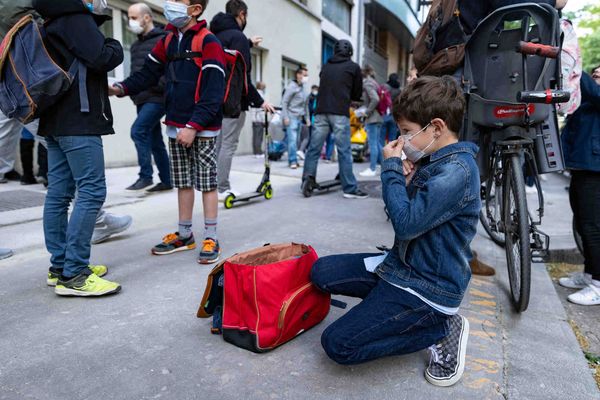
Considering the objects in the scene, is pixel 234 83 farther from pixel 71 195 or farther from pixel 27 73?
pixel 27 73

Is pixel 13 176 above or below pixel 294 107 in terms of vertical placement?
below

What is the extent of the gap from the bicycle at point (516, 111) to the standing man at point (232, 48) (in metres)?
2.36

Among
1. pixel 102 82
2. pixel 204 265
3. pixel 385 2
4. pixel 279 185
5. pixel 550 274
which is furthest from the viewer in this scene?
pixel 385 2

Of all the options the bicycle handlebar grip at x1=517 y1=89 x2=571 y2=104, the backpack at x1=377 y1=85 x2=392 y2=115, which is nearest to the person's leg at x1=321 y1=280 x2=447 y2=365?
the bicycle handlebar grip at x1=517 y1=89 x2=571 y2=104

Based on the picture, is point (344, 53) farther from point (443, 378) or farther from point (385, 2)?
point (385, 2)

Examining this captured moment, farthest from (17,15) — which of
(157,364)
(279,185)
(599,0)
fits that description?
(599,0)

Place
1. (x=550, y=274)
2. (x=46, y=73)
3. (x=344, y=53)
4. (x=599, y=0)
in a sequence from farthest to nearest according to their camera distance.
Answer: (x=599, y=0)
(x=344, y=53)
(x=550, y=274)
(x=46, y=73)

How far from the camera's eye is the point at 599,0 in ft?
84.2

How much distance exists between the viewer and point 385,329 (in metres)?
1.93

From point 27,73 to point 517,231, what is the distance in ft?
9.04

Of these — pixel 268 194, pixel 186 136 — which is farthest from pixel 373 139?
pixel 186 136

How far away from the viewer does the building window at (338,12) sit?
59.4 ft

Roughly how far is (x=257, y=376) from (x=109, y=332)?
2.73 ft

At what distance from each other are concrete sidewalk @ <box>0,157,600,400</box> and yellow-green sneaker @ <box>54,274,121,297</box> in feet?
0.15
